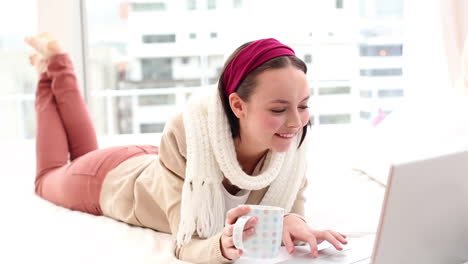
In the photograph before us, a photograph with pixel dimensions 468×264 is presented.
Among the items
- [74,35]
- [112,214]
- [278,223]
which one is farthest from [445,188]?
[74,35]

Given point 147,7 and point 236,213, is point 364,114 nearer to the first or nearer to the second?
point 147,7

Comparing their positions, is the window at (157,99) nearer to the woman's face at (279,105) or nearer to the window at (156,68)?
the window at (156,68)

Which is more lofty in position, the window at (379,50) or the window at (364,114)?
the window at (379,50)

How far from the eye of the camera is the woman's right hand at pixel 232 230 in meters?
1.16

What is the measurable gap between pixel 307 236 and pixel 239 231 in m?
0.23

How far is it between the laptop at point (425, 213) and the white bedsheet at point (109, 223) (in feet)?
1.91

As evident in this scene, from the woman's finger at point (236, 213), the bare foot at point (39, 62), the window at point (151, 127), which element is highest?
the bare foot at point (39, 62)

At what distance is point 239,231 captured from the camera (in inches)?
45.7

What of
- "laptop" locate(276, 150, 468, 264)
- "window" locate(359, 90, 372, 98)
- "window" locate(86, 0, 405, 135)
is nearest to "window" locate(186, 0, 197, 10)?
"window" locate(86, 0, 405, 135)

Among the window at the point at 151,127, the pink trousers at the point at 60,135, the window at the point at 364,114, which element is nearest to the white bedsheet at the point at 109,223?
the pink trousers at the point at 60,135

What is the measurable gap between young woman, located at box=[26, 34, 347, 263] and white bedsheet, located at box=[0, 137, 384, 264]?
0.08m

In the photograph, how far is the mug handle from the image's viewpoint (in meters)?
1.15

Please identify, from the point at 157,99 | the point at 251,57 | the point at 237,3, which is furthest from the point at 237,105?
the point at 157,99

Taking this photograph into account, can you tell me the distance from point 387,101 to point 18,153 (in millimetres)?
2522
